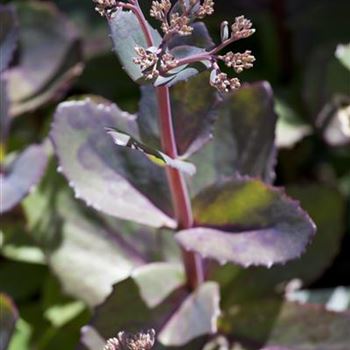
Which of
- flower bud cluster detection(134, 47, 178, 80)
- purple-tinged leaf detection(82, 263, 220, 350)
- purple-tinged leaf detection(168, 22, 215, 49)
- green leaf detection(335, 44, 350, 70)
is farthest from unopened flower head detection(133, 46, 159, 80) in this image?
green leaf detection(335, 44, 350, 70)

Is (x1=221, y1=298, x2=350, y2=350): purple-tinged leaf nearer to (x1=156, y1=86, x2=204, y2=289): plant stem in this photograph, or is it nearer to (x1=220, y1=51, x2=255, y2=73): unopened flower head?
(x1=156, y1=86, x2=204, y2=289): plant stem

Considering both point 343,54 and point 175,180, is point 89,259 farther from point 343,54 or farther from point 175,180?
point 343,54

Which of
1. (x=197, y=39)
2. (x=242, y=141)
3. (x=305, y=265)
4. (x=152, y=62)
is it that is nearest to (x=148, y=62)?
(x=152, y=62)

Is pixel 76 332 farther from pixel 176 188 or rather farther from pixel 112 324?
pixel 176 188

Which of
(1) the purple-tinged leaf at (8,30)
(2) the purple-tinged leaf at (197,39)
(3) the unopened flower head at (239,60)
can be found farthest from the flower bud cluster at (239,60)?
(1) the purple-tinged leaf at (8,30)

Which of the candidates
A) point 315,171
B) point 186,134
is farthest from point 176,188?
point 315,171
